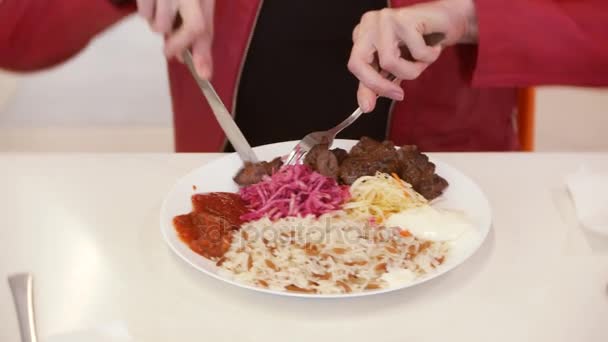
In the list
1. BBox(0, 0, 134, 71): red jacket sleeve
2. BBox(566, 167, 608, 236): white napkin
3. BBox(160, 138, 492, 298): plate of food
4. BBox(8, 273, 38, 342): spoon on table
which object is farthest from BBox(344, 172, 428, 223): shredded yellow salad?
BBox(0, 0, 134, 71): red jacket sleeve

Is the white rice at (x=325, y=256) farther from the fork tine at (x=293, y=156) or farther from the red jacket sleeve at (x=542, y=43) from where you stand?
the red jacket sleeve at (x=542, y=43)

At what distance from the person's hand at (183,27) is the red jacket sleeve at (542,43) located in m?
0.51

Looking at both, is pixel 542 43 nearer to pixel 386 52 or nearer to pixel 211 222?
pixel 386 52

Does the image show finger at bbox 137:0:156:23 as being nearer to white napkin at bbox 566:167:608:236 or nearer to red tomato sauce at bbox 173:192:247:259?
red tomato sauce at bbox 173:192:247:259

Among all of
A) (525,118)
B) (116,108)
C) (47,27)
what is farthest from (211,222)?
(116,108)

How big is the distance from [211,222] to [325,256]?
18 cm

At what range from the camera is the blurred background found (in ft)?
10.1

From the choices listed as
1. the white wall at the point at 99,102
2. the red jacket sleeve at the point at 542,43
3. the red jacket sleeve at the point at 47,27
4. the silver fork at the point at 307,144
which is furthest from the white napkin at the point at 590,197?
the white wall at the point at 99,102

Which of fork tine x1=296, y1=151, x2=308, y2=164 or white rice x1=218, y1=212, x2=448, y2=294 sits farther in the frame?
fork tine x1=296, y1=151, x2=308, y2=164

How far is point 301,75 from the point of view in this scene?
4.99 ft

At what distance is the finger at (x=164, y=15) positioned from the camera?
3.59 feet

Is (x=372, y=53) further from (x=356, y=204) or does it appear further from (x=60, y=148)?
(x=60, y=148)

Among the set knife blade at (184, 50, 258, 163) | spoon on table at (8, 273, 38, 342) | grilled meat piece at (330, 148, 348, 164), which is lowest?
spoon on table at (8, 273, 38, 342)

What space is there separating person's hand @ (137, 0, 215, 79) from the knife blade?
0.05 ft
